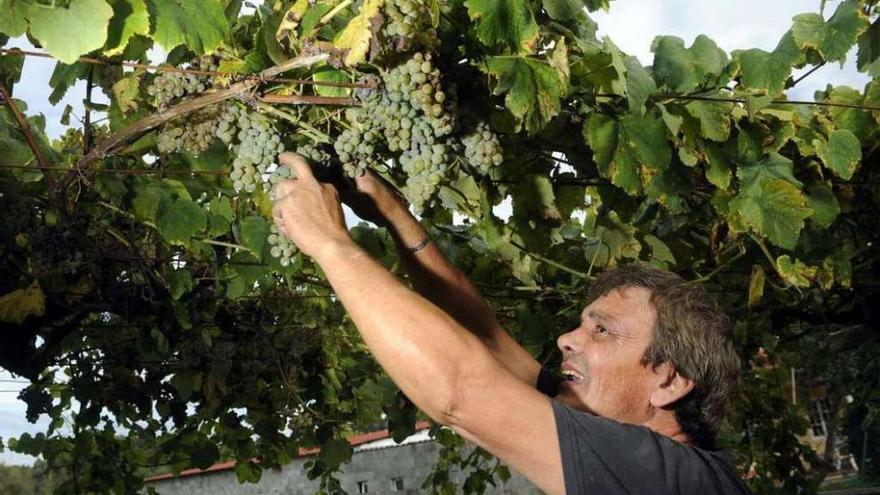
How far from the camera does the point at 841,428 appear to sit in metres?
25.9

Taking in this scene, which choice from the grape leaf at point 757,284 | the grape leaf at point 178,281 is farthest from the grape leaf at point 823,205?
the grape leaf at point 178,281

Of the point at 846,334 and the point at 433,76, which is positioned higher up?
the point at 846,334

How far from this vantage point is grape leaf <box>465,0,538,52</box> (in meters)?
1.99

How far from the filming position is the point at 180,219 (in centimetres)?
344

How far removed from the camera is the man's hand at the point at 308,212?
6.12 feet

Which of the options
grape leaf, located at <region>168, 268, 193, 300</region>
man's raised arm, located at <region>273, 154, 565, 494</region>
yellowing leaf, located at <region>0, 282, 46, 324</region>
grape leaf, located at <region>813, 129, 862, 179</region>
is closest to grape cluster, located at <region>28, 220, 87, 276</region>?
yellowing leaf, located at <region>0, 282, 46, 324</region>

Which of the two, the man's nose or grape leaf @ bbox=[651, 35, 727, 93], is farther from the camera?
grape leaf @ bbox=[651, 35, 727, 93]

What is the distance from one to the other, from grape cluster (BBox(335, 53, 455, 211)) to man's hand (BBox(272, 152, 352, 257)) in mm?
95

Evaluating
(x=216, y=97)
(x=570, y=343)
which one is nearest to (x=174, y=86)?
(x=216, y=97)

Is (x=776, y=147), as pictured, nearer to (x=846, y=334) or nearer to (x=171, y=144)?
(x=171, y=144)

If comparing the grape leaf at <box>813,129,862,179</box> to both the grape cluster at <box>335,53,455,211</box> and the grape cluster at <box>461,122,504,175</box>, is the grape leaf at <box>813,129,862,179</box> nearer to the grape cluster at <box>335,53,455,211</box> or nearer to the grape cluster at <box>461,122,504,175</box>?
the grape cluster at <box>461,122,504,175</box>

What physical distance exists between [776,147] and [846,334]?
142 inches

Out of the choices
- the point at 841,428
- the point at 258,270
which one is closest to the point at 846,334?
the point at 258,270

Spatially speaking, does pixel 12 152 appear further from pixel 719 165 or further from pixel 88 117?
pixel 719 165
